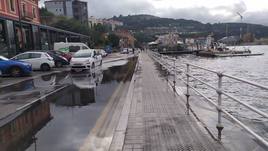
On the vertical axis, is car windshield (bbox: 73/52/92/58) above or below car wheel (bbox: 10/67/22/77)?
above

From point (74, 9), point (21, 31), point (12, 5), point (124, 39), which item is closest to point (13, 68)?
point (21, 31)

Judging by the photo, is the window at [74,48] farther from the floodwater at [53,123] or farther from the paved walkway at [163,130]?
the paved walkway at [163,130]

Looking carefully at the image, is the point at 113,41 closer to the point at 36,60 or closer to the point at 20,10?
the point at 20,10

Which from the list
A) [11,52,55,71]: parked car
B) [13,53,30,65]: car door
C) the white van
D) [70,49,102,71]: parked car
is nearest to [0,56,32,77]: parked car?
[70,49,102,71]: parked car

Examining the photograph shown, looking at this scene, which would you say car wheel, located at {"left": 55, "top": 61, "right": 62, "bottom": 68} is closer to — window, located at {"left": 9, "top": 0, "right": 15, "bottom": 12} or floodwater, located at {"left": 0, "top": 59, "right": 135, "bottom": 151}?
floodwater, located at {"left": 0, "top": 59, "right": 135, "bottom": 151}

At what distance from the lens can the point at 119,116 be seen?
314 inches

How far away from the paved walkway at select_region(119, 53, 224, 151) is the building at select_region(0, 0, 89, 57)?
3014 centimetres

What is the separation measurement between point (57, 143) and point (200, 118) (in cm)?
331

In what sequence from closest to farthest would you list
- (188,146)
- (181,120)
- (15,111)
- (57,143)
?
1. (188,146)
2. (57,143)
3. (181,120)
4. (15,111)

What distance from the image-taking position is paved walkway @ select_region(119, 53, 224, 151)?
537 cm

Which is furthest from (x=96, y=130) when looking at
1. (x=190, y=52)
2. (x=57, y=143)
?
(x=190, y=52)

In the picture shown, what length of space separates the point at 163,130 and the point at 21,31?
122 ft

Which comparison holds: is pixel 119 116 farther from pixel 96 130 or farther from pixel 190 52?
pixel 190 52

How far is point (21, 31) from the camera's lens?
1571 inches
